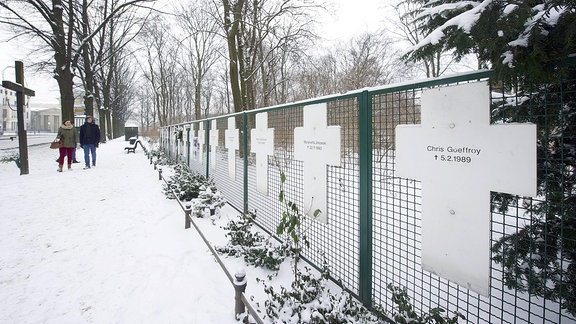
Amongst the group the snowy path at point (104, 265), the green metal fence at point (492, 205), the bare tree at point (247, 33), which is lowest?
the snowy path at point (104, 265)

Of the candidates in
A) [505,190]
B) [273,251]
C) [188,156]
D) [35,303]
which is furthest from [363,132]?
[188,156]

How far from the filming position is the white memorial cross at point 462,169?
5.55 feet

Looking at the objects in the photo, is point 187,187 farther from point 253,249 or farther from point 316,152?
point 316,152

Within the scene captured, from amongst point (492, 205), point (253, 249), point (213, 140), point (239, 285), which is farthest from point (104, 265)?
point (492, 205)

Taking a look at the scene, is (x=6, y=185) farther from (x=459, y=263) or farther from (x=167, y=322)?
(x=459, y=263)

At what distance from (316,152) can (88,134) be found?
40.8 feet

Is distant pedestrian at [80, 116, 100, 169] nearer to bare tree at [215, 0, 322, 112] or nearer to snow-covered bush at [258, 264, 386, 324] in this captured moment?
bare tree at [215, 0, 322, 112]

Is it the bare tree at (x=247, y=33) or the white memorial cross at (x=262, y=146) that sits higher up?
the bare tree at (x=247, y=33)

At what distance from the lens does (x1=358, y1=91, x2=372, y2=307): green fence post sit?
2.67m

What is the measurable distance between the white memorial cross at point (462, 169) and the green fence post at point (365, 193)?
0.43m

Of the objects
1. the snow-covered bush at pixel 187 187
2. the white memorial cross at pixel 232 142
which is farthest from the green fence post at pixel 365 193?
the snow-covered bush at pixel 187 187

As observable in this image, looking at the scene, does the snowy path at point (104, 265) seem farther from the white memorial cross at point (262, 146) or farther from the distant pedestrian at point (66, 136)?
the distant pedestrian at point (66, 136)

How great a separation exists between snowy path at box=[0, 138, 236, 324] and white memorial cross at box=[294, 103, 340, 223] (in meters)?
1.29

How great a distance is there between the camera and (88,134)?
1261 centimetres
